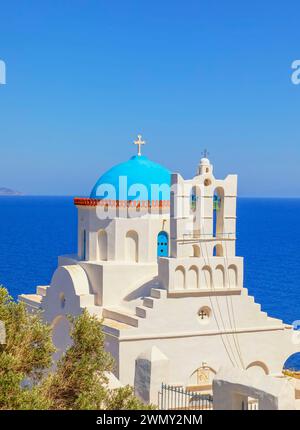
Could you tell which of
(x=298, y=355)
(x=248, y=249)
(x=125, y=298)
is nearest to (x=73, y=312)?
(x=125, y=298)

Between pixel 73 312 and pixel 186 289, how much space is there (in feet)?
11.9

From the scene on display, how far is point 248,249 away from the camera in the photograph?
85750mm

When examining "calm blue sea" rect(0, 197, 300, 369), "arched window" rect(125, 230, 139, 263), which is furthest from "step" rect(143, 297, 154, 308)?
"calm blue sea" rect(0, 197, 300, 369)

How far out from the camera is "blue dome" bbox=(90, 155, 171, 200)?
1991 centimetres

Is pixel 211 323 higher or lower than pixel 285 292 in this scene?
lower

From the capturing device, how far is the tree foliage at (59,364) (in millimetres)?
11383

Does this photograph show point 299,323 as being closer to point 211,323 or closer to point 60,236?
point 211,323

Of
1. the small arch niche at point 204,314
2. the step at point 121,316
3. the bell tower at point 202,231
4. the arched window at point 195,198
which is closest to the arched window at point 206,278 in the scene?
the bell tower at point 202,231

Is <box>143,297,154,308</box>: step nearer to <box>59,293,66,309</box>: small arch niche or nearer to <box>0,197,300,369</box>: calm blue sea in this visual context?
<box>59,293,66,309</box>: small arch niche

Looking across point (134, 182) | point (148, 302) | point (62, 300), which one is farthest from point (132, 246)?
point (148, 302)

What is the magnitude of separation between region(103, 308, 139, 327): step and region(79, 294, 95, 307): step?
634 mm

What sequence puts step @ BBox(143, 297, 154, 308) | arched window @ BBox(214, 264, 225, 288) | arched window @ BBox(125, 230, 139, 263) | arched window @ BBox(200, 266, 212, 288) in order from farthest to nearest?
1. arched window @ BBox(125, 230, 139, 263)
2. arched window @ BBox(214, 264, 225, 288)
3. arched window @ BBox(200, 266, 212, 288)
4. step @ BBox(143, 297, 154, 308)

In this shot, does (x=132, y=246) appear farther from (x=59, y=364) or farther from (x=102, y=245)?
(x=59, y=364)

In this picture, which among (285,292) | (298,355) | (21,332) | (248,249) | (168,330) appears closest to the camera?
(21,332)
